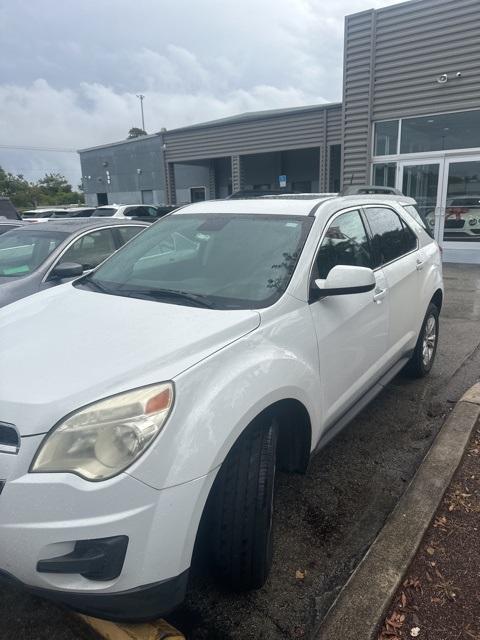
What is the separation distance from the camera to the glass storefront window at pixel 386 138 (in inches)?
450

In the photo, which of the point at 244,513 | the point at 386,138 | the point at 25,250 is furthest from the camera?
the point at 386,138

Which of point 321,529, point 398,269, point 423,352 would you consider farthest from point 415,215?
point 321,529

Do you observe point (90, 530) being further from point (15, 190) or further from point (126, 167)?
point (15, 190)

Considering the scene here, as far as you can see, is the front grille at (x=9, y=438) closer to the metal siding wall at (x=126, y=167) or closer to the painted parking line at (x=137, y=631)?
the painted parking line at (x=137, y=631)

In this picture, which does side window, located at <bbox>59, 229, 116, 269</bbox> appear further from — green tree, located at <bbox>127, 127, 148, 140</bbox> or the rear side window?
green tree, located at <bbox>127, 127, 148, 140</bbox>

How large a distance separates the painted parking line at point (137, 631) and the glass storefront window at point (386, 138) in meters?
11.6

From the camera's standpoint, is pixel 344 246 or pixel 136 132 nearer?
pixel 344 246

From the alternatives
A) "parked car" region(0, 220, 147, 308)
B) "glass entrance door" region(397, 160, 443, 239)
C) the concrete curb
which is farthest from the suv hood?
"glass entrance door" region(397, 160, 443, 239)

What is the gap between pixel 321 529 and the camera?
263cm

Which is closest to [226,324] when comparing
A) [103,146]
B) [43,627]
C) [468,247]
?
[43,627]

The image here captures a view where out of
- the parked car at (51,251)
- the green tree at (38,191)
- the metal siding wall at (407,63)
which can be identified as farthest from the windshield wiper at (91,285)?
the green tree at (38,191)

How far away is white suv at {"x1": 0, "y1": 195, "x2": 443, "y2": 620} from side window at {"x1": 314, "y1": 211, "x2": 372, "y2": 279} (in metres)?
0.02

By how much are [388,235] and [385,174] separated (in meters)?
9.00

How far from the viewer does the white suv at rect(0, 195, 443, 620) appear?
1.61m
